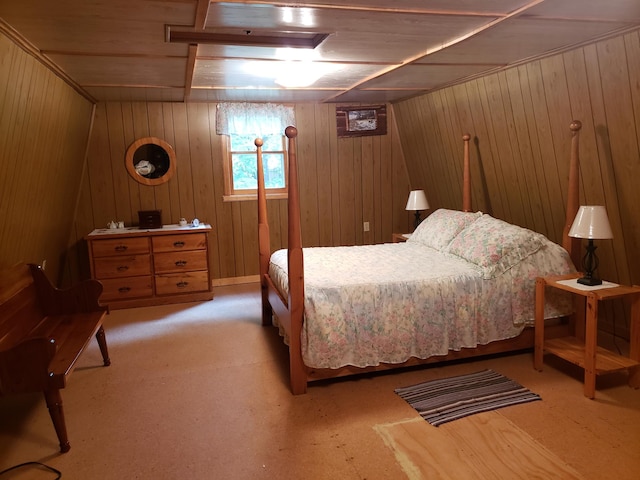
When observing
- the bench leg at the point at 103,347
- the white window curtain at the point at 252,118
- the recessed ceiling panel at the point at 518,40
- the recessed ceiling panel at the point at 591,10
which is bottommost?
the bench leg at the point at 103,347

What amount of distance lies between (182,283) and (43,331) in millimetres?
1819

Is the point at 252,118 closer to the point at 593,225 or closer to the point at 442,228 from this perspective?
the point at 442,228

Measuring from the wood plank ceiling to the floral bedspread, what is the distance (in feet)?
4.54

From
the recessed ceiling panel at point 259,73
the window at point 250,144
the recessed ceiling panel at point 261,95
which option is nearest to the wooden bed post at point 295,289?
the recessed ceiling panel at point 259,73

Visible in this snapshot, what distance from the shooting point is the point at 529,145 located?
3.48 metres

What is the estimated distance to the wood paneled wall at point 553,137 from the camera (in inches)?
106

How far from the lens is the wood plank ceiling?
208 centimetres

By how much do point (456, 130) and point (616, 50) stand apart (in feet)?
5.78

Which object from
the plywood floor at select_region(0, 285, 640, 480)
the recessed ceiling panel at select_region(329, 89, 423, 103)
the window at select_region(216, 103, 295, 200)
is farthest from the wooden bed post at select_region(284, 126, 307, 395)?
the window at select_region(216, 103, 295, 200)

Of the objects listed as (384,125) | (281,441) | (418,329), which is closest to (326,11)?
(418,329)

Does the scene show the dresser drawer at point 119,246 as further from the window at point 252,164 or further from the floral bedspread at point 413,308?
the floral bedspread at point 413,308

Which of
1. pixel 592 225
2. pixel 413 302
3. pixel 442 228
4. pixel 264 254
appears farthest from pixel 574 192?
pixel 264 254

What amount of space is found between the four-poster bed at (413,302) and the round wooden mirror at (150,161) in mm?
2344

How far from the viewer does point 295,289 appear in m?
2.66
